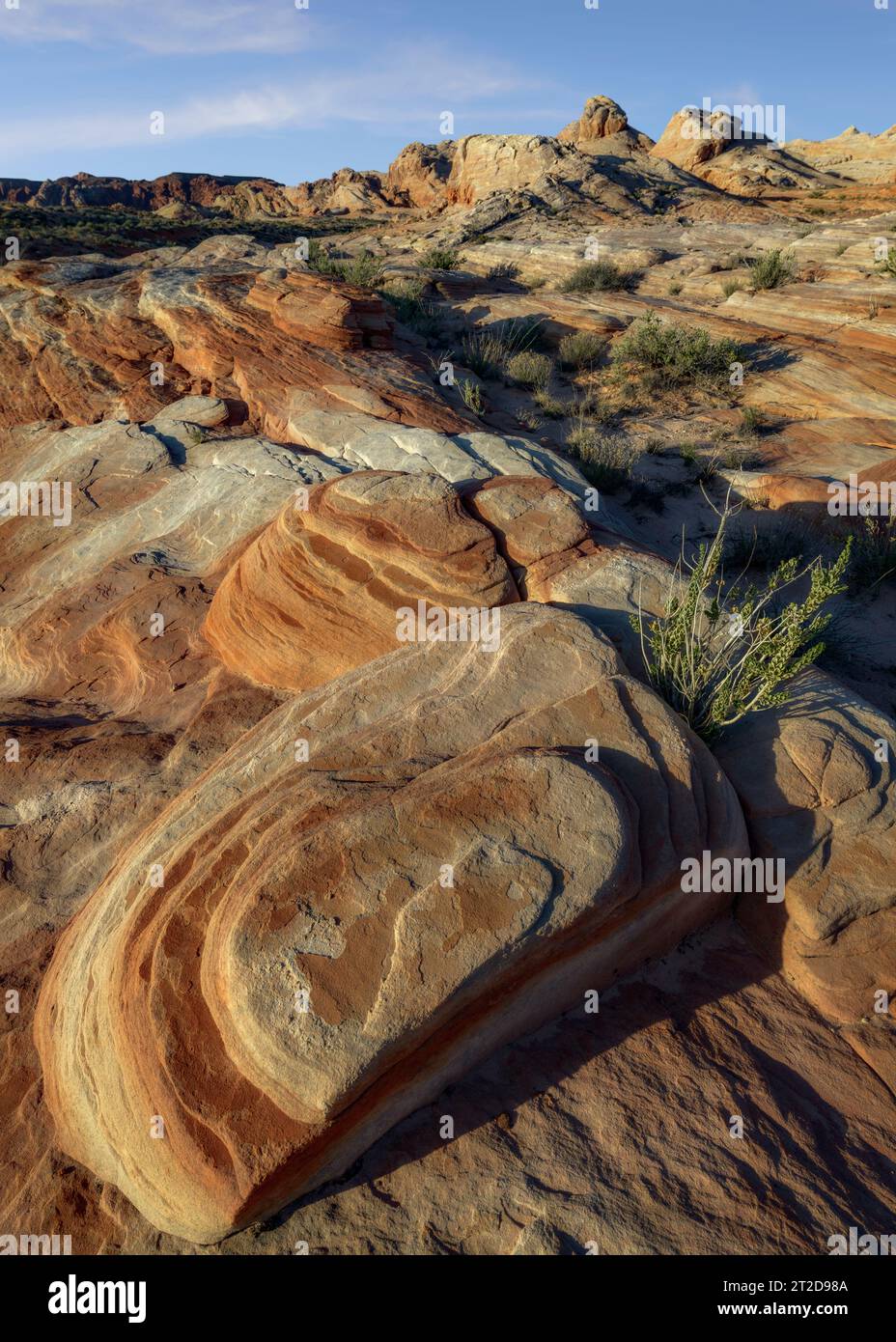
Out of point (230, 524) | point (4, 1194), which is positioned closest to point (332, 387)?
point (230, 524)

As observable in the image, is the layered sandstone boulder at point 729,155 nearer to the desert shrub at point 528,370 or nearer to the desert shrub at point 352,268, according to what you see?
the desert shrub at point 352,268

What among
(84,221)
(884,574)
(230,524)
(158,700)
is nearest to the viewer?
(158,700)

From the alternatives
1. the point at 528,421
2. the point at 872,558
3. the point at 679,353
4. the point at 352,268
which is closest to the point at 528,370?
the point at 528,421

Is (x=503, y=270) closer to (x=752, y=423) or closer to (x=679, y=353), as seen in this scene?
(x=679, y=353)

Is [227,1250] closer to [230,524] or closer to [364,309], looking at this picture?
[230,524]

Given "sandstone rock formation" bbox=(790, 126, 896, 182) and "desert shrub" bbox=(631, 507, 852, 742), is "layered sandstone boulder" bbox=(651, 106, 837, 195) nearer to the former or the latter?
"sandstone rock formation" bbox=(790, 126, 896, 182)
